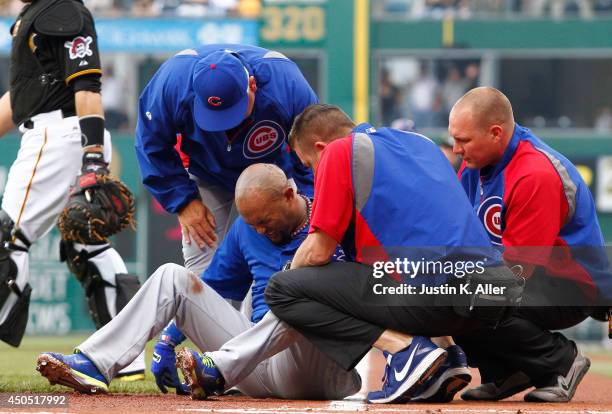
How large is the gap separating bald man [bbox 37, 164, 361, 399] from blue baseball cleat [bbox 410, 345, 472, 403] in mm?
411

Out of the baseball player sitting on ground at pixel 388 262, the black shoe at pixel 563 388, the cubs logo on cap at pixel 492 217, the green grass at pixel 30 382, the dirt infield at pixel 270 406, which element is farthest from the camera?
the green grass at pixel 30 382

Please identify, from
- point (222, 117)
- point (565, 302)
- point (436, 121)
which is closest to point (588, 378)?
point (565, 302)

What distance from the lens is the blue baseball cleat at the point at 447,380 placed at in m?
4.90

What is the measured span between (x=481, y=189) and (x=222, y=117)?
1312 mm

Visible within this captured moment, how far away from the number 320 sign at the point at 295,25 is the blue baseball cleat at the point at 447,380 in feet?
43.0

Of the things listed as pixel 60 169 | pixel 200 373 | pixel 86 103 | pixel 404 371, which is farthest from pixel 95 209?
pixel 404 371

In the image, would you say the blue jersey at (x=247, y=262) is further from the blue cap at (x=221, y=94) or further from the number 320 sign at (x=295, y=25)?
the number 320 sign at (x=295, y=25)

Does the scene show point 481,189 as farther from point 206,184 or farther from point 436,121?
point 436,121

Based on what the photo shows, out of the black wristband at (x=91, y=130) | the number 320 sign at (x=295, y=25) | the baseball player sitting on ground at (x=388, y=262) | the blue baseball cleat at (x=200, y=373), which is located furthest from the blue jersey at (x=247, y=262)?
the number 320 sign at (x=295, y=25)

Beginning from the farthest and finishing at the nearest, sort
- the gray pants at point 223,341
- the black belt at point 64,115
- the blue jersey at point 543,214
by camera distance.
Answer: the black belt at point 64,115 → the blue jersey at point 543,214 → the gray pants at point 223,341

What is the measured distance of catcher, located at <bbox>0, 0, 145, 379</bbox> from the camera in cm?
651

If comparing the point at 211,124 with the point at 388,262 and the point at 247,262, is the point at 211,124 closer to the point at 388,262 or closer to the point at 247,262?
the point at 247,262

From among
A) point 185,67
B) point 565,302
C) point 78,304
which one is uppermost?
point 185,67

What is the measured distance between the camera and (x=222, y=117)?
5.85 m
